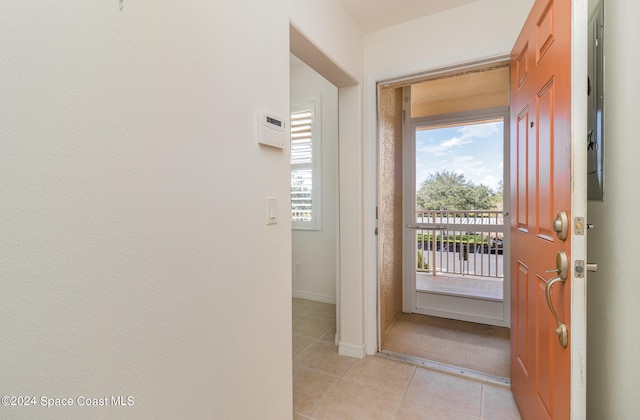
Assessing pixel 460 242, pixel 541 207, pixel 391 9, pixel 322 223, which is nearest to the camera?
pixel 541 207

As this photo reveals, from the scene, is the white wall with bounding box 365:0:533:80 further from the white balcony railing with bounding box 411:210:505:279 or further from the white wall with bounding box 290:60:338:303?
the white balcony railing with bounding box 411:210:505:279

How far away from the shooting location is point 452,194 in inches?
114

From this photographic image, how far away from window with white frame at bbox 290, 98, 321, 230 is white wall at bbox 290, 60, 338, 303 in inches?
2.5

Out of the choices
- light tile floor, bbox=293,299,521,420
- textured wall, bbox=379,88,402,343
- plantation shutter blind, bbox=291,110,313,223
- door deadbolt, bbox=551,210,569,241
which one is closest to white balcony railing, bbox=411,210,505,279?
textured wall, bbox=379,88,402,343

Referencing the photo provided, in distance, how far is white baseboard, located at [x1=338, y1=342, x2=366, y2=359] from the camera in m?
2.17

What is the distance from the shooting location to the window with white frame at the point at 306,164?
3.37 meters

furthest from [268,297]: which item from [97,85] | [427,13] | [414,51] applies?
[427,13]

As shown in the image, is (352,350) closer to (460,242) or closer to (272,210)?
(272,210)

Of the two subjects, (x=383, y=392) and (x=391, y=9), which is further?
(x=391, y=9)

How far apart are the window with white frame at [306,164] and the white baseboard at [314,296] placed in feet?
2.60

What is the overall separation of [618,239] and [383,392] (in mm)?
1417

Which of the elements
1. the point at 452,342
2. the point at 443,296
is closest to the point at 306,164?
the point at 443,296

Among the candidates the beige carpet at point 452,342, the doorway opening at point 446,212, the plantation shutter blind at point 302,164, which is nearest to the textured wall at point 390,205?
the doorway opening at point 446,212

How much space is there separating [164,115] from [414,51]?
185 centimetres
